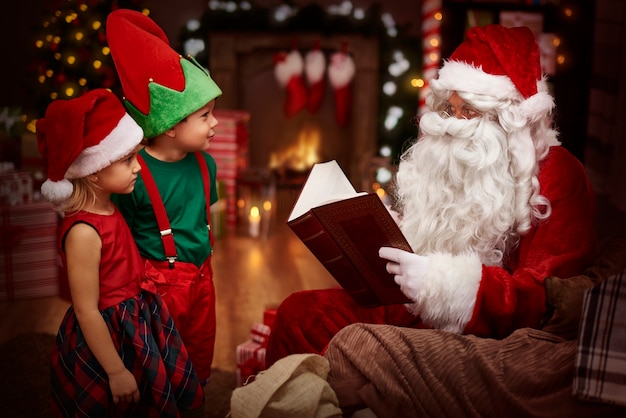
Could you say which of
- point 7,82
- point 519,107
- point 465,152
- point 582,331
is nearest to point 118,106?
point 465,152

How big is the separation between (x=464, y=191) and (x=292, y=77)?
4.02 meters

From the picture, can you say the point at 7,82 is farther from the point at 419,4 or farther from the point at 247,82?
the point at 419,4

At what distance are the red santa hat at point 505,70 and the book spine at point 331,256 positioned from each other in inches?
22.4

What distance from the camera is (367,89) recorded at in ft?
19.5

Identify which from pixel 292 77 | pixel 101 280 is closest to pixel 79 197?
pixel 101 280

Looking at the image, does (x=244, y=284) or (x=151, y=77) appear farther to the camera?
(x=244, y=284)

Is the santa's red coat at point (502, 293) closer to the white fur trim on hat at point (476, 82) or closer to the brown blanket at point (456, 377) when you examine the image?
the brown blanket at point (456, 377)

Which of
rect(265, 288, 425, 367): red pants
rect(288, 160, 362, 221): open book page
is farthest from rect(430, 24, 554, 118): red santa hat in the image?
rect(265, 288, 425, 367): red pants

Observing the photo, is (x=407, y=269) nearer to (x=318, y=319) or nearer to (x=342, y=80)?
(x=318, y=319)

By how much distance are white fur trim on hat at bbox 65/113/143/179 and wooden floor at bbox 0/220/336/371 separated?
144 centimetres

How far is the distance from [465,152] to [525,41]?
13.8 inches

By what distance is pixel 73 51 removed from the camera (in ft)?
15.4

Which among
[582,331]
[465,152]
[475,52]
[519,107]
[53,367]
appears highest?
[475,52]

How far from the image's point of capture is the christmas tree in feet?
15.4
